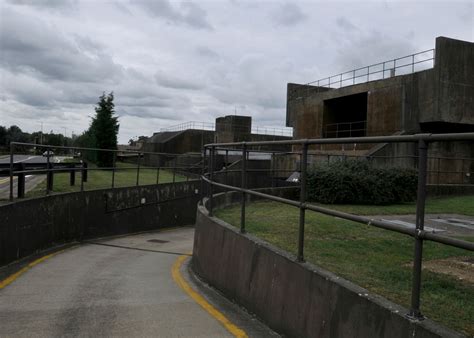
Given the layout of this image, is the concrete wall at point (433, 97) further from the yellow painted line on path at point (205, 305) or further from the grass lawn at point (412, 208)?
the yellow painted line on path at point (205, 305)

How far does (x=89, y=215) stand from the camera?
47.8 ft

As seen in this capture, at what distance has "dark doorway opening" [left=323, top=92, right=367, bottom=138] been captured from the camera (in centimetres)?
4044

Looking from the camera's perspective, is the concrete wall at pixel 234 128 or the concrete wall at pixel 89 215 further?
the concrete wall at pixel 234 128

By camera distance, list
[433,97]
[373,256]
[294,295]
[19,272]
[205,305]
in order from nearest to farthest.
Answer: [294,295], [205,305], [373,256], [19,272], [433,97]

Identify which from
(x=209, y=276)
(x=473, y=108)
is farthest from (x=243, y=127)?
(x=209, y=276)

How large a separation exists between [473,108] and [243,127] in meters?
42.4

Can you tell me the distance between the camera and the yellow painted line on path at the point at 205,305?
5.38 m

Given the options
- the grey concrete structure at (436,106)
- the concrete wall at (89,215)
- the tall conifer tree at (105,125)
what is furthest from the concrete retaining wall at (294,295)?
the tall conifer tree at (105,125)

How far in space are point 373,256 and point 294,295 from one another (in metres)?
2.34

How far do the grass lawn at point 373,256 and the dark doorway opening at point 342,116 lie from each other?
2950 centimetres

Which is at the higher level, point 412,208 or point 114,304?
point 412,208

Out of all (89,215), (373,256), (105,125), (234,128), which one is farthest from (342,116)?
(373,256)

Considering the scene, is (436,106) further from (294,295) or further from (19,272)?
(294,295)

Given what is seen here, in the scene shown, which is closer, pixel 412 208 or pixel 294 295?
pixel 294 295
